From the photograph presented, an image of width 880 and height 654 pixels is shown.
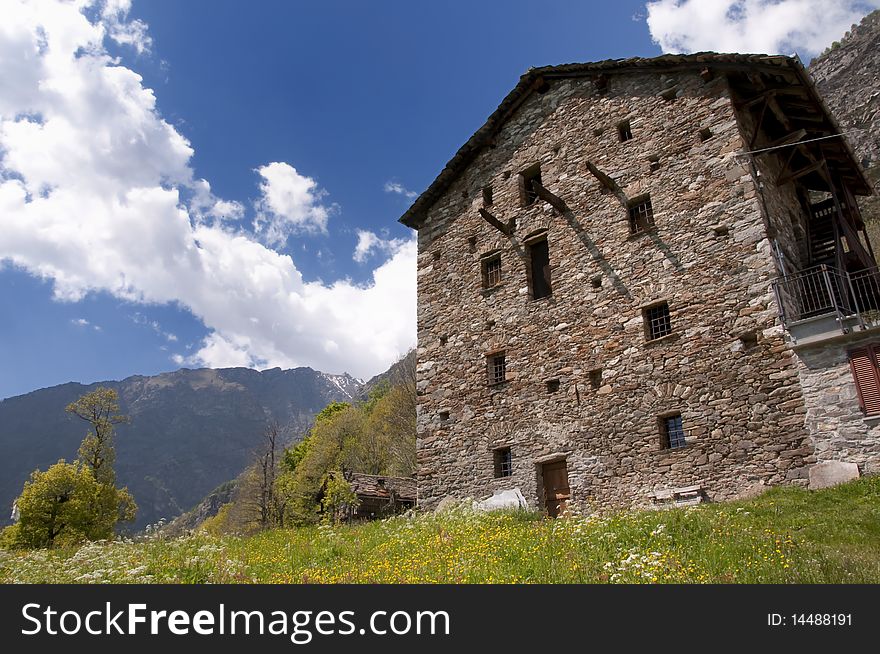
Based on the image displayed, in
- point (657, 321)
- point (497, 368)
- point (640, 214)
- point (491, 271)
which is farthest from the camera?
point (491, 271)

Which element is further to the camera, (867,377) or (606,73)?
(606,73)

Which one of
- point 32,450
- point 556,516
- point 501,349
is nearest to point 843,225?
point 501,349

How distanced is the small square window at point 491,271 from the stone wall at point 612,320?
1.04 ft

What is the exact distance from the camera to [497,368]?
17.9 m

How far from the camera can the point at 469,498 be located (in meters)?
16.4

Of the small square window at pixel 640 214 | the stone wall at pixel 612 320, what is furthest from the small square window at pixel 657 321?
the small square window at pixel 640 214

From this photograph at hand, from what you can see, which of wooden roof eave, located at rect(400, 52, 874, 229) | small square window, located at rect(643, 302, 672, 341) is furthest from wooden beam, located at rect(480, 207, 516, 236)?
small square window, located at rect(643, 302, 672, 341)

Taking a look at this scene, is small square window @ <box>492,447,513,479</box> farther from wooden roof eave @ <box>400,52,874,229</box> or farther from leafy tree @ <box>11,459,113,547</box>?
leafy tree @ <box>11,459,113,547</box>

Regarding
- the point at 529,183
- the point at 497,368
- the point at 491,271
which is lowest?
the point at 497,368

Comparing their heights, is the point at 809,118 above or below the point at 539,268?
above

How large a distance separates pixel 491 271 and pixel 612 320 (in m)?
5.21

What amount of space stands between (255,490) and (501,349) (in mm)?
37551

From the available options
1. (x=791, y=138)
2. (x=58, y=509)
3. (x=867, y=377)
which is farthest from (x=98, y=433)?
(x=791, y=138)

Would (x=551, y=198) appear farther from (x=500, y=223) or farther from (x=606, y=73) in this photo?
(x=606, y=73)
